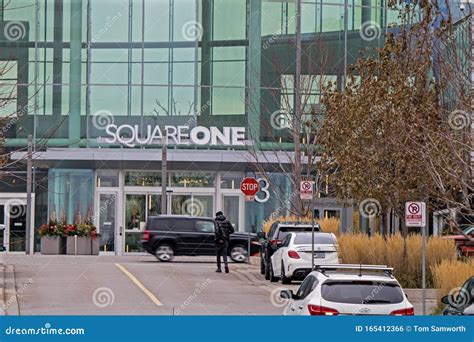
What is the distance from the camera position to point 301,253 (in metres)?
32.7

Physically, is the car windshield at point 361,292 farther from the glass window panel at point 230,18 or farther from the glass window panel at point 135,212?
the glass window panel at point 230,18

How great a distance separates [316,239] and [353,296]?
620 inches

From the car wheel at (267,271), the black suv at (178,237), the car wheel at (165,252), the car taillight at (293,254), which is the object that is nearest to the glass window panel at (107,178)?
the black suv at (178,237)

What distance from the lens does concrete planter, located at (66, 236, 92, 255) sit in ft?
161

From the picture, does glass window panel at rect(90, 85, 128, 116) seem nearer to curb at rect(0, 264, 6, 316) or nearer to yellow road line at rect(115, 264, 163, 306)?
yellow road line at rect(115, 264, 163, 306)

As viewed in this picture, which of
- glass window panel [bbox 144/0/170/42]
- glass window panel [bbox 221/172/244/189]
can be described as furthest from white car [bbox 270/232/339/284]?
glass window panel [bbox 144/0/170/42]

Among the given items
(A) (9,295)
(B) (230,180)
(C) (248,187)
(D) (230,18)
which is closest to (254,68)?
(D) (230,18)

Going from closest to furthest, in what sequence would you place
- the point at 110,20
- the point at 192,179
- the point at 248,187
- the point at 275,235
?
the point at 275,235
the point at 248,187
the point at 110,20
the point at 192,179

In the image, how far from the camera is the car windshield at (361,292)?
1756cm

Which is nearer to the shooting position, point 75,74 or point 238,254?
point 238,254

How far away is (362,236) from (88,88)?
23860 millimetres

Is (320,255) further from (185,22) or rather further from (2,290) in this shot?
(185,22)
